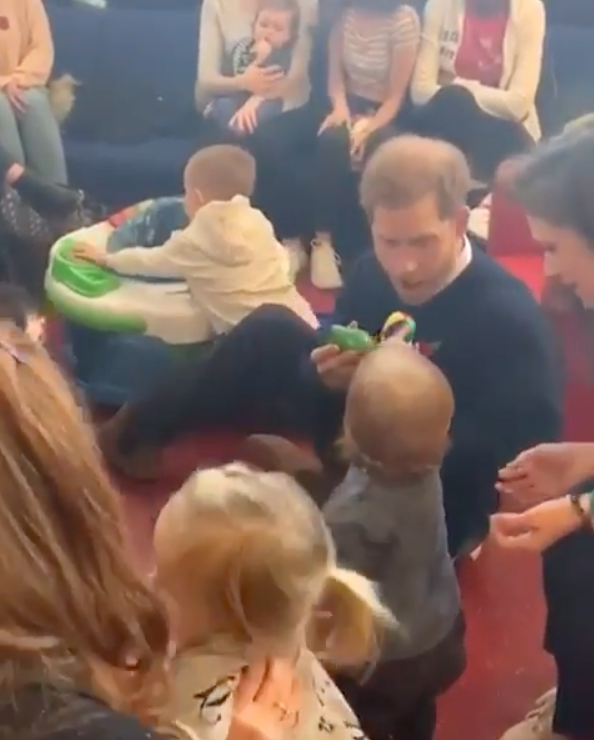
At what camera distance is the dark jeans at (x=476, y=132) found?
1.19 m

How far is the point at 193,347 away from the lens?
1.29 meters

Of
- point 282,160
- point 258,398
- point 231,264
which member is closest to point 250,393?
point 258,398

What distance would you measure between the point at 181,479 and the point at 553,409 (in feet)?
1.34

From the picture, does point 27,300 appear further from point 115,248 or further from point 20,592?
point 20,592

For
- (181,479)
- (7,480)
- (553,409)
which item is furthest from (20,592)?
(553,409)

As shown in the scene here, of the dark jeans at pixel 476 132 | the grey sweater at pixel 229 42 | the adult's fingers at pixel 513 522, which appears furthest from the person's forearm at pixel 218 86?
the adult's fingers at pixel 513 522

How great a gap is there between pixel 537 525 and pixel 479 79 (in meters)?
0.47

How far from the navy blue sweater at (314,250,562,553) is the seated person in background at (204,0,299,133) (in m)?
0.19

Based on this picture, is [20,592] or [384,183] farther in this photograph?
[384,183]

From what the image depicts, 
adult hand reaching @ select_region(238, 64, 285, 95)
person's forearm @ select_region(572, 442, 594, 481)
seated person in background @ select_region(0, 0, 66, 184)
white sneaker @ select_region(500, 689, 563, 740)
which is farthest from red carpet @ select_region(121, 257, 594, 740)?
seated person in background @ select_region(0, 0, 66, 184)

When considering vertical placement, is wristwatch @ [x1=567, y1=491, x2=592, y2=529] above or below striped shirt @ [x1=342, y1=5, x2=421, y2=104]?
below

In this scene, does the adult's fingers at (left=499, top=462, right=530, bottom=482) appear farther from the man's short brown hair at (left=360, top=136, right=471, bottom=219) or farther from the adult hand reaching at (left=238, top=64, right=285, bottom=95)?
the adult hand reaching at (left=238, top=64, right=285, bottom=95)

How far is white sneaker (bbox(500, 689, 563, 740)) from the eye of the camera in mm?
1317

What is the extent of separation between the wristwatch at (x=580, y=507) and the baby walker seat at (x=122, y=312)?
0.43m
